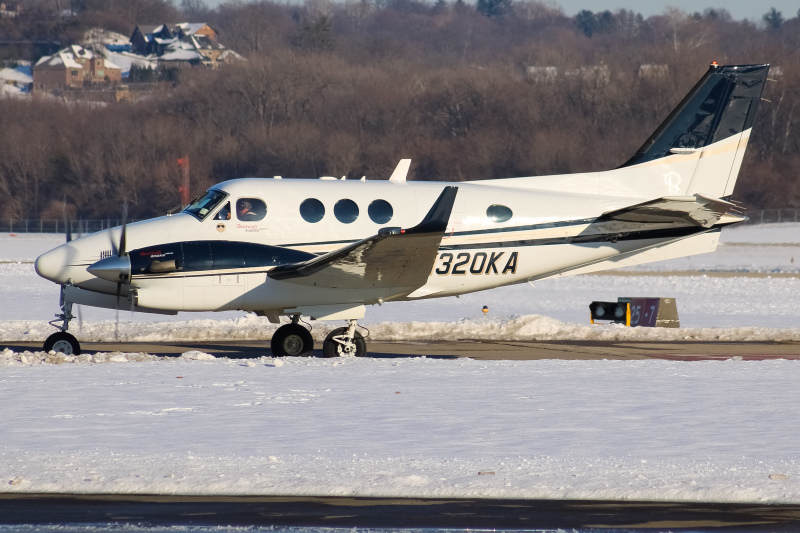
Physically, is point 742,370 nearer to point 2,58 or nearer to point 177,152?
point 177,152

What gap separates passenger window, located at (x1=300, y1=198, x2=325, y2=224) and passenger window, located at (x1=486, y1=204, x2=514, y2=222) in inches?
113

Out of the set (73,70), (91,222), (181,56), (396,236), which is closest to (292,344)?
(396,236)

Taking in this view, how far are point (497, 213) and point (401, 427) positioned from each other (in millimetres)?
6978

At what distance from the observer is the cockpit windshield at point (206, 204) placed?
55.9ft

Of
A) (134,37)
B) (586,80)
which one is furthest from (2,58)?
(586,80)

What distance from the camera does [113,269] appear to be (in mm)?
16172

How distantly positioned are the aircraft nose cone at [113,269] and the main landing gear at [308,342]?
9.44 feet

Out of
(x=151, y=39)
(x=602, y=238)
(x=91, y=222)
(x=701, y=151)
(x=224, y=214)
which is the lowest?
(x=602, y=238)

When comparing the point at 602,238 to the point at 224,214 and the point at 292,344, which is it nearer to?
the point at 292,344

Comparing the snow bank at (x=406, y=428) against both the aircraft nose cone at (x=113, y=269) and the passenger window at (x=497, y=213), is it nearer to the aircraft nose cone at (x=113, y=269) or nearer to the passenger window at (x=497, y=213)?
the aircraft nose cone at (x=113, y=269)

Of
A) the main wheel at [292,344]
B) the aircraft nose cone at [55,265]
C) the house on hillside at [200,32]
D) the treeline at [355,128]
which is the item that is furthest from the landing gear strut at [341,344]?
the house on hillside at [200,32]

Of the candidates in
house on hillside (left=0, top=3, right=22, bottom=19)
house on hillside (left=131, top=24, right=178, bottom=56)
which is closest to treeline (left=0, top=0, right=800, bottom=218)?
house on hillside (left=131, top=24, right=178, bottom=56)

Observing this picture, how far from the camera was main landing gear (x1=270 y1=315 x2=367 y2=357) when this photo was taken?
17453 millimetres

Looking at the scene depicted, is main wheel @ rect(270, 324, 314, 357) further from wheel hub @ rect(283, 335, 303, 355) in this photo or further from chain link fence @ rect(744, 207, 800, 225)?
chain link fence @ rect(744, 207, 800, 225)
